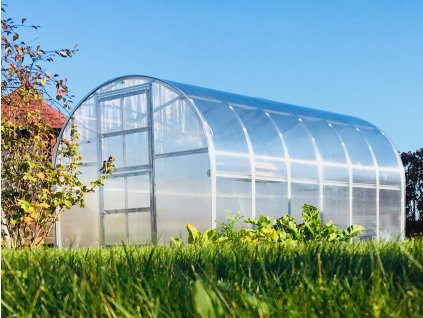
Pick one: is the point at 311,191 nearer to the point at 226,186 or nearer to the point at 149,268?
the point at 226,186

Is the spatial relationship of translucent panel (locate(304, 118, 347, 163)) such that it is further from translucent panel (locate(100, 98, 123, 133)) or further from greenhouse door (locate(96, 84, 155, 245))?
translucent panel (locate(100, 98, 123, 133))

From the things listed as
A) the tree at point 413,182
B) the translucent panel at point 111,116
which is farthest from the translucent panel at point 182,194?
the tree at point 413,182

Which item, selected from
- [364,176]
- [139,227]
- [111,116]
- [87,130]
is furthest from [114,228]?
[364,176]

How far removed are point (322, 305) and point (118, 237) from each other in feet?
35.3

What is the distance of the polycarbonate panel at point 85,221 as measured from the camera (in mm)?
12812

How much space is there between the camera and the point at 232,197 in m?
10.6

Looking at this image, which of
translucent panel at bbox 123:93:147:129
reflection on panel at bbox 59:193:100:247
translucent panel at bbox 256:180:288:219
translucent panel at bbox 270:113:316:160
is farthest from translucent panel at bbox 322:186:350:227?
reflection on panel at bbox 59:193:100:247

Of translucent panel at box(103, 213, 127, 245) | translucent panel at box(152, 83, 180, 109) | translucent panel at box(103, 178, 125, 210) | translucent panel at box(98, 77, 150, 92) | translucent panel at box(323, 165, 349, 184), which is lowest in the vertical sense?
translucent panel at box(103, 213, 127, 245)

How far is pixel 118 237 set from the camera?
40.9 ft

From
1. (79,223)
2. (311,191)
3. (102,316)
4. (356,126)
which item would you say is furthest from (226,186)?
(102,316)

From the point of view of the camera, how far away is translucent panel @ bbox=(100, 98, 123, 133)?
1266 cm

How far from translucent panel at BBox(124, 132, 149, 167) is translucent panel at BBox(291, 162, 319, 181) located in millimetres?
2790

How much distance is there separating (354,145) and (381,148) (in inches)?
42.7

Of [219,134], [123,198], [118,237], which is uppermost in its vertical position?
[219,134]
